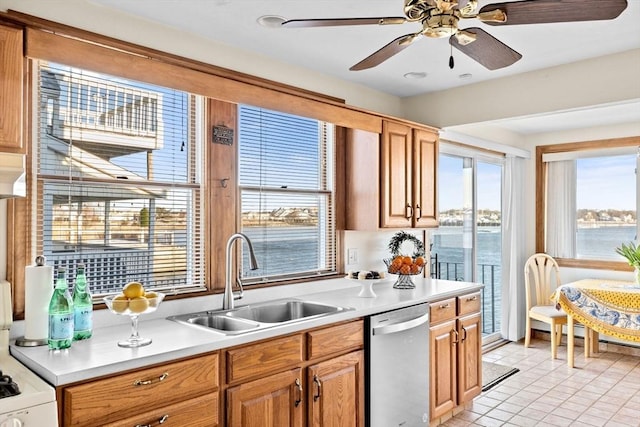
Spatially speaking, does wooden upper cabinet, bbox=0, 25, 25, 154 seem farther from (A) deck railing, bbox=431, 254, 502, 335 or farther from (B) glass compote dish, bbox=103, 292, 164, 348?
(A) deck railing, bbox=431, 254, 502, 335

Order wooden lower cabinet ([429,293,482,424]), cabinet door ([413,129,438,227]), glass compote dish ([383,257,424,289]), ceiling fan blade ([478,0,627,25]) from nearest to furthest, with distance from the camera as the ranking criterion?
ceiling fan blade ([478,0,627,25]) < wooden lower cabinet ([429,293,482,424]) < glass compote dish ([383,257,424,289]) < cabinet door ([413,129,438,227])

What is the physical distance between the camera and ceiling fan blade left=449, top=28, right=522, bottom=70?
1912 mm

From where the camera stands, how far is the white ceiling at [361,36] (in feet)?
7.83

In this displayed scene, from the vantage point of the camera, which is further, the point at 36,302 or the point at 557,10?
the point at 36,302

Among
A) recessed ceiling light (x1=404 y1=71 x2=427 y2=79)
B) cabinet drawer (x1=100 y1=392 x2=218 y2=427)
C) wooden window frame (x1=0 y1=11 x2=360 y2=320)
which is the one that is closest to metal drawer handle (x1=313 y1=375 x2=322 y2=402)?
cabinet drawer (x1=100 y1=392 x2=218 y2=427)

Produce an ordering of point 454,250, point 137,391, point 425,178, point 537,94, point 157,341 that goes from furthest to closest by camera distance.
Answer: point 454,250, point 425,178, point 537,94, point 157,341, point 137,391

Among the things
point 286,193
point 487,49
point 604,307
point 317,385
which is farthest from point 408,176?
point 604,307

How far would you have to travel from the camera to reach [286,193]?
10.9ft

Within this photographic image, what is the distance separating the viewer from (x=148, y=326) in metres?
2.31

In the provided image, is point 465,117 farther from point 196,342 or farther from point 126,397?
point 126,397

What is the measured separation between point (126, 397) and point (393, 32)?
2.25 meters

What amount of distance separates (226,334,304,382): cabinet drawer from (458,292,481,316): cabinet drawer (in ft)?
5.03

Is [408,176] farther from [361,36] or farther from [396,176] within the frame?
[361,36]

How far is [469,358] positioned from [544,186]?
3.06m
